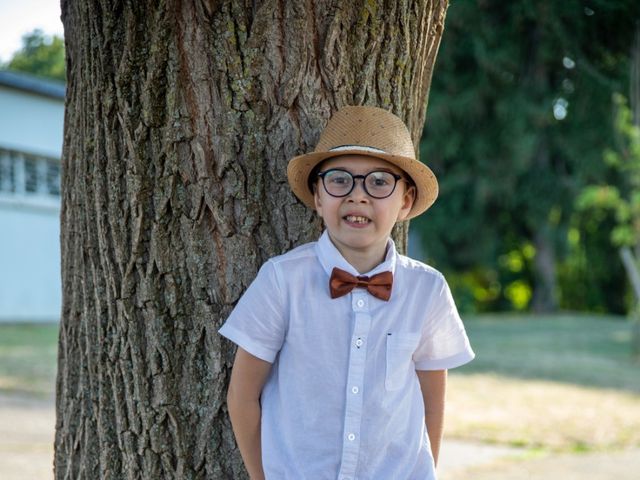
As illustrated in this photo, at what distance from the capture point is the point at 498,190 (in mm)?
22594

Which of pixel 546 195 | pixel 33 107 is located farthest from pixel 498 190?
pixel 33 107

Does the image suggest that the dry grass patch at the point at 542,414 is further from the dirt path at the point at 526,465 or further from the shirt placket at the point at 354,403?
the shirt placket at the point at 354,403

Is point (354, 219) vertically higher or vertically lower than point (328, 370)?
higher

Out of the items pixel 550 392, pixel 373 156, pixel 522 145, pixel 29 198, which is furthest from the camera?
pixel 522 145

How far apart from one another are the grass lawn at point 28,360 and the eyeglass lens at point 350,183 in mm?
7211

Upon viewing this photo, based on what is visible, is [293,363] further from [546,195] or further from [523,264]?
[523,264]

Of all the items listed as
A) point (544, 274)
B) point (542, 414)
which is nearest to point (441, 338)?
point (542, 414)

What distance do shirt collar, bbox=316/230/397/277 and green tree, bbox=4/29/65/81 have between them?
3265 cm

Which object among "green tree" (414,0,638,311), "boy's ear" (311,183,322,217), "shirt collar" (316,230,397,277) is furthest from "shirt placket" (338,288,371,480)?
"green tree" (414,0,638,311)

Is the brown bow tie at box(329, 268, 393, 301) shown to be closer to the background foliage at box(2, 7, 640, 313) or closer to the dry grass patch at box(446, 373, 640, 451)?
the dry grass patch at box(446, 373, 640, 451)

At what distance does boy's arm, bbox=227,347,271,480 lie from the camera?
2.78 metres

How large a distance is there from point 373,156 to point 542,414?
6686mm

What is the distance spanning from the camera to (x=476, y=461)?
674cm

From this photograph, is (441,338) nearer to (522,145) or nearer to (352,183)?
(352,183)
